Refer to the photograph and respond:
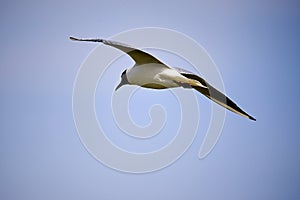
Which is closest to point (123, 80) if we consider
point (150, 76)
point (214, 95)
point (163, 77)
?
point (150, 76)

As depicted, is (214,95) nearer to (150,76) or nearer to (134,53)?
(150,76)

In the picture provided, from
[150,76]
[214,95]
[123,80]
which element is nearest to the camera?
[214,95]

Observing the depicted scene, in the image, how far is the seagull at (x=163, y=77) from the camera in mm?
2098

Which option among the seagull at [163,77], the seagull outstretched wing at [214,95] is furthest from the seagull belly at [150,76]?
the seagull outstretched wing at [214,95]

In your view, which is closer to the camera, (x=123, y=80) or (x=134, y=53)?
(x=134, y=53)

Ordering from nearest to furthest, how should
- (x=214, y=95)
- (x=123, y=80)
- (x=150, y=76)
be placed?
1. (x=214, y=95)
2. (x=150, y=76)
3. (x=123, y=80)

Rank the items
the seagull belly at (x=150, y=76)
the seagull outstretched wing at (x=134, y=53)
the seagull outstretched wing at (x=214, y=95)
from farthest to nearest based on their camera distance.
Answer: the seagull belly at (x=150, y=76)
the seagull outstretched wing at (x=214, y=95)
the seagull outstretched wing at (x=134, y=53)

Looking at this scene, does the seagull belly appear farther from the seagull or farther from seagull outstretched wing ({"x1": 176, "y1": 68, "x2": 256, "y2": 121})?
seagull outstretched wing ({"x1": 176, "y1": 68, "x2": 256, "y2": 121})

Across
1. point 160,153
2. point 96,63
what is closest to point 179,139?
point 160,153

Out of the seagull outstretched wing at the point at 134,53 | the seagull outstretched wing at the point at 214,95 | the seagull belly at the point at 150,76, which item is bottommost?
the seagull outstretched wing at the point at 214,95

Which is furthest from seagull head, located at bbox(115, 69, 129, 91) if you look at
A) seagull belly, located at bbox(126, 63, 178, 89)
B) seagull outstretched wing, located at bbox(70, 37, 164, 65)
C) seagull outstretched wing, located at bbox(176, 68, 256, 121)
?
seagull outstretched wing, located at bbox(176, 68, 256, 121)

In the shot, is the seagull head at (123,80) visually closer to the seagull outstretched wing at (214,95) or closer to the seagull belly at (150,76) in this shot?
the seagull belly at (150,76)

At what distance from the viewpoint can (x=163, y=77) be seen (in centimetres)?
229

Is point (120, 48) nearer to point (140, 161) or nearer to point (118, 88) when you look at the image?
point (118, 88)
